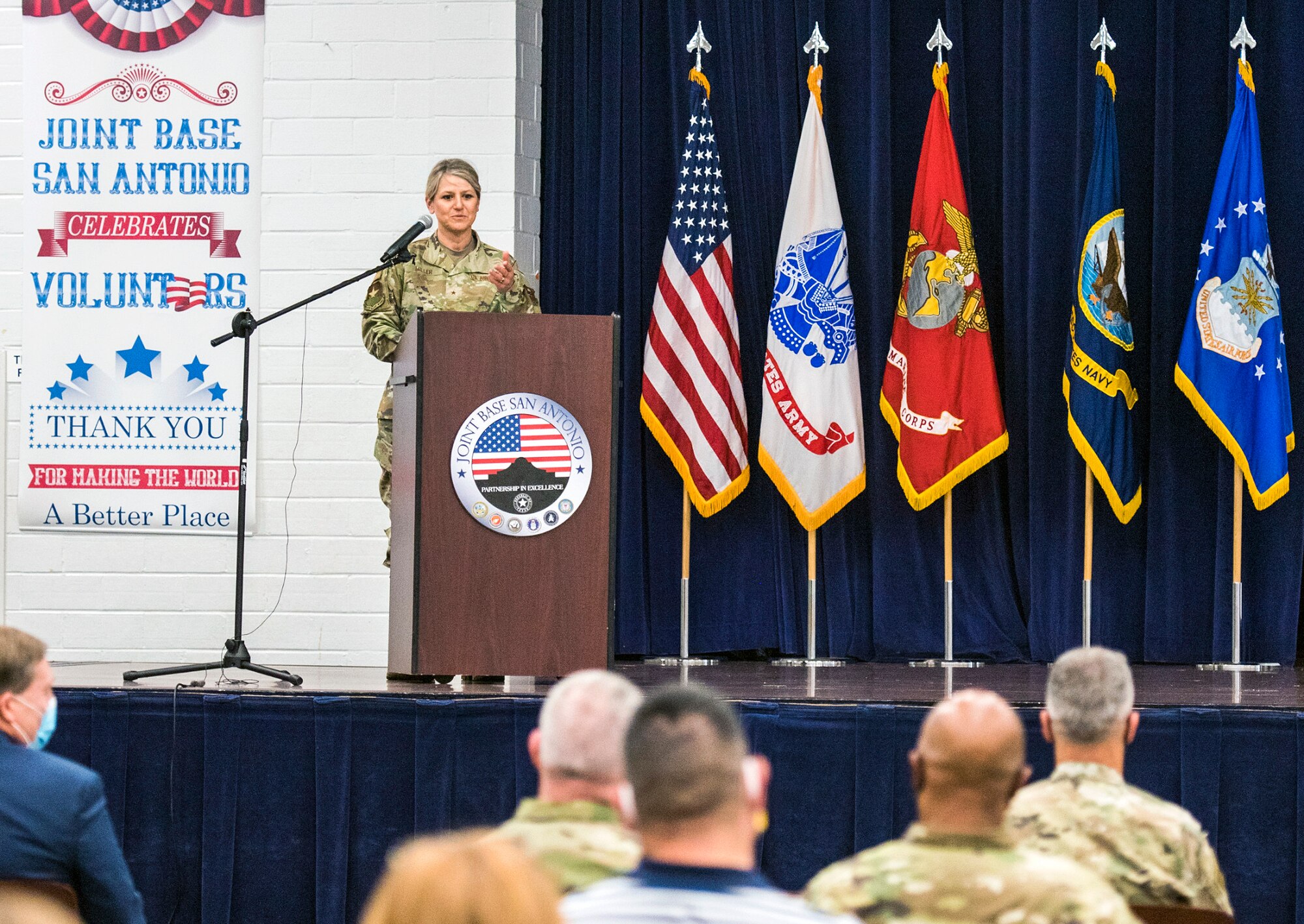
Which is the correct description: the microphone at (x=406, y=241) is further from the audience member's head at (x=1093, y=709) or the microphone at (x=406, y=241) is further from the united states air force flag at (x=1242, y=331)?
the united states air force flag at (x=1242, y=331)

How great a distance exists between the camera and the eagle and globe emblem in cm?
408

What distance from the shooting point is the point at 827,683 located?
488 cm

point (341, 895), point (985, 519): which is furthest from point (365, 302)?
point (985, 519)

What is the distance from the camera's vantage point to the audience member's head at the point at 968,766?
1.94 meters

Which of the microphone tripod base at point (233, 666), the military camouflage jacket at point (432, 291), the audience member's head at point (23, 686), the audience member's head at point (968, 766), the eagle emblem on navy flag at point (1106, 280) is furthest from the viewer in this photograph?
the eagle emblem on navy flag at point (1106, 280)

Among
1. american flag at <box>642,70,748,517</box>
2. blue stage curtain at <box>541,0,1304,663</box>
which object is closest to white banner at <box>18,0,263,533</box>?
blue stage curtain at <box>541,0,1304,663</box>

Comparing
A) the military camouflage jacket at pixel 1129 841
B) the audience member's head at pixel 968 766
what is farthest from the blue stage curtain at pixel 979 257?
the audience member's head at pixel 968 766

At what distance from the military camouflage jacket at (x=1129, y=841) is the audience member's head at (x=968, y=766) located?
0.42 metres

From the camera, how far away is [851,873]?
6.23 feet

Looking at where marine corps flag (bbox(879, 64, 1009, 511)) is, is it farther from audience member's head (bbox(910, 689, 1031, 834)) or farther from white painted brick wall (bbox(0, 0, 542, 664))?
audience member's head (bbox(910, 689, 1031, 834))

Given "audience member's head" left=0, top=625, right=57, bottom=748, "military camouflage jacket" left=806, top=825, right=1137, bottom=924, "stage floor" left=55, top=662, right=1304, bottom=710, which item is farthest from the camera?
"stage floor" left=55, top=662, right=1304, bottom=710

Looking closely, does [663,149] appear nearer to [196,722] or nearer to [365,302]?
[365,302]

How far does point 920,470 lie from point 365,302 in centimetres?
224

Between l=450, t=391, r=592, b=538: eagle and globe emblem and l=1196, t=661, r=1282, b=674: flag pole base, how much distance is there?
2.84m
